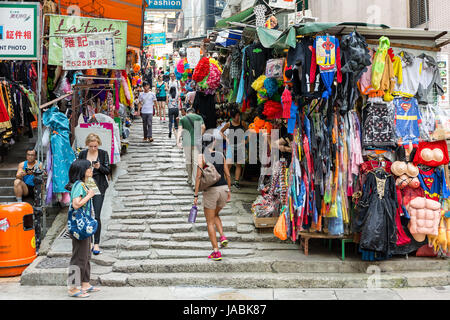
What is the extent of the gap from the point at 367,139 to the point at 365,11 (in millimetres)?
6482

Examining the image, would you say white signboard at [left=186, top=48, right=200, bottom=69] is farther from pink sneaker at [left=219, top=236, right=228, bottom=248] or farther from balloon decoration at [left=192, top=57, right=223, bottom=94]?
pink sneaker at [left=219, top=236, right=228, bottom=248]

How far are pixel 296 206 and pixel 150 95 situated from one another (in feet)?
29.1

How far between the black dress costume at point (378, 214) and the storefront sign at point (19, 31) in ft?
20.6

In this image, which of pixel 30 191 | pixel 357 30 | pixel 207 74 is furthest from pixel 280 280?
pixel 207 74

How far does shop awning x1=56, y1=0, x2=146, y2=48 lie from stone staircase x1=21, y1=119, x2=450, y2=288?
586 cm

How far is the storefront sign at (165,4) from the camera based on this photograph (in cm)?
1485

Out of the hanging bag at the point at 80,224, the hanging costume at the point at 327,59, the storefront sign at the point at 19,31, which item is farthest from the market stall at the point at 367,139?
the storefront sign at the point at 19,31

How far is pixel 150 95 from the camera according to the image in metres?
14.9

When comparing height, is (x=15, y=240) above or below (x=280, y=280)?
above

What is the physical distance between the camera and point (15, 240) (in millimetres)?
7555

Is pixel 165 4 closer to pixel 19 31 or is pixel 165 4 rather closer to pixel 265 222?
pixel 19 31

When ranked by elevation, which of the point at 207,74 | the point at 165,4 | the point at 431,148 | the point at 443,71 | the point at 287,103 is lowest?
the point at 431,148

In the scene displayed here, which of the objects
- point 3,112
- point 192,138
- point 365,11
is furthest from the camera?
point 365,11

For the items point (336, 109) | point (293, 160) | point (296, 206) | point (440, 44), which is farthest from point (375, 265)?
point (440, 44)
